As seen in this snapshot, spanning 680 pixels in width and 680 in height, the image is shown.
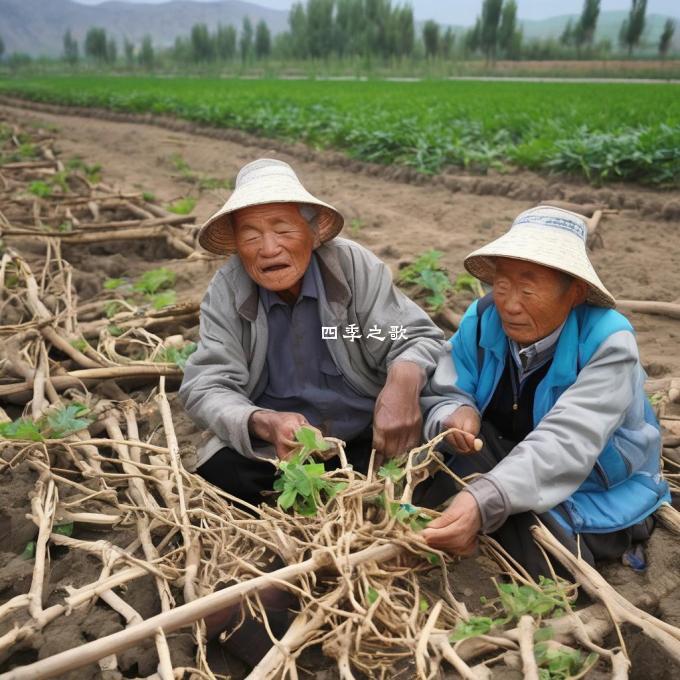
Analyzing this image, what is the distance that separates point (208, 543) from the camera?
197cm

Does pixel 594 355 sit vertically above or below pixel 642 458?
above

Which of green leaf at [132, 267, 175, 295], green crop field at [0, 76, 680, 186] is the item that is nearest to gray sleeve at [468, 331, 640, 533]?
green leaf at [132, 267, 175, 295]

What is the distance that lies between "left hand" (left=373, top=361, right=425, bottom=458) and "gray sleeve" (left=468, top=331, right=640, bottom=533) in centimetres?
44

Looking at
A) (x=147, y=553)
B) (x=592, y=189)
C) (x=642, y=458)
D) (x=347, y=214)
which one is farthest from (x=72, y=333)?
(x=592, y=189)

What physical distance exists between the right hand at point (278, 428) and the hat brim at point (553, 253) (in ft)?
2.46

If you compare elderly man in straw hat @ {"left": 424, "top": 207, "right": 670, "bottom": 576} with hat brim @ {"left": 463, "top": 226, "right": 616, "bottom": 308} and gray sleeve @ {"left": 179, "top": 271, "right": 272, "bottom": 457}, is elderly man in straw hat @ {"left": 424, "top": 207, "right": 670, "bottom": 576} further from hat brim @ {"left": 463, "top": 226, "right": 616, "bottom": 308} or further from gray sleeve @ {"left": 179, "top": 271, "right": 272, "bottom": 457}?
gray sleeve @ {"left": 179, "top": 271, "right": 272, "bottom": 457}

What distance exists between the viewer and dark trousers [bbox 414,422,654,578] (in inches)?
73.1

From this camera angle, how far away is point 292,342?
2432 mm

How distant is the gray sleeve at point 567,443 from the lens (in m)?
1.75

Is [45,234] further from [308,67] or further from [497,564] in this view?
[308,67]

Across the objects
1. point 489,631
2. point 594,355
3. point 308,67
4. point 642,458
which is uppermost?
point 594,355

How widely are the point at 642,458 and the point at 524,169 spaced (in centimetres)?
627

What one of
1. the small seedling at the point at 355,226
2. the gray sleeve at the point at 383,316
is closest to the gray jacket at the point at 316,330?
the gray sleeve at the point at 383,316

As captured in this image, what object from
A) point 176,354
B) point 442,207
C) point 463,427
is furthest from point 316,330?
point 442,207
